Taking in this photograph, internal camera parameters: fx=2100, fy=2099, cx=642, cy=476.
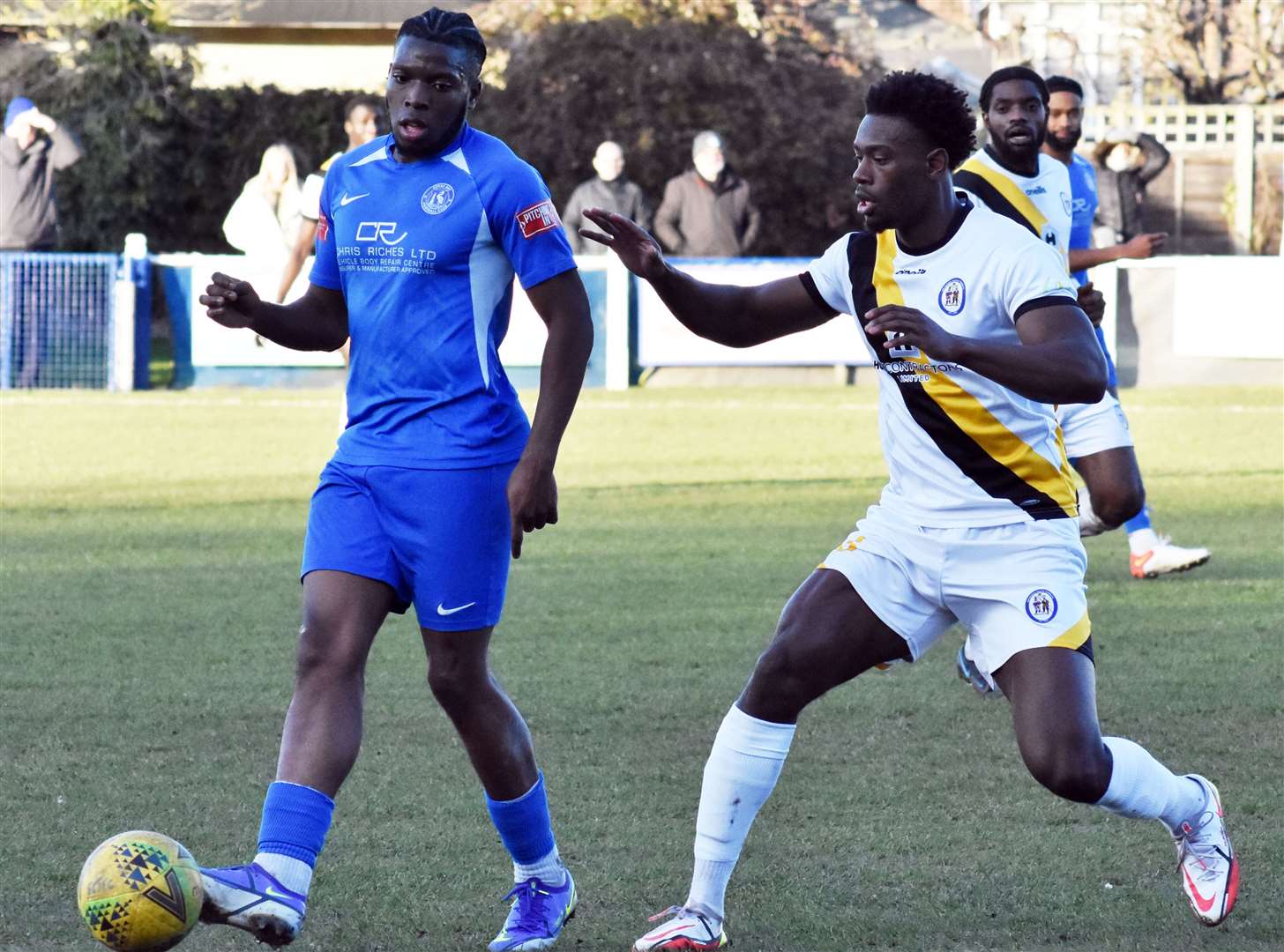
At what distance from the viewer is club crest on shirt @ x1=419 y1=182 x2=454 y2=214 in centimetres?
496

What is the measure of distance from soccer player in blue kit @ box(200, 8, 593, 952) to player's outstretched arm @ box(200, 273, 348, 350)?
0.01m

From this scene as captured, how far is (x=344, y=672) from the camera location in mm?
4793

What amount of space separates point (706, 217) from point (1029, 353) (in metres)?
15.8

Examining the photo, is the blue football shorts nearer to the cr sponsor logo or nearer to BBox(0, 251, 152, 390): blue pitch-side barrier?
the cr sponsor logo

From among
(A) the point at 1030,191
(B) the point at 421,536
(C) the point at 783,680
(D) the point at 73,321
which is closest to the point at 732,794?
(C) the point at 783,680

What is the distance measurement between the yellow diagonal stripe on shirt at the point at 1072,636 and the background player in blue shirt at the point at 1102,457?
361cm

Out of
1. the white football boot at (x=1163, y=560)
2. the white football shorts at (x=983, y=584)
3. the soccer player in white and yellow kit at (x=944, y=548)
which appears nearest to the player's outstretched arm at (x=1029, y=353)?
the soccer player in white and yellow kit at (x=944, y=548)

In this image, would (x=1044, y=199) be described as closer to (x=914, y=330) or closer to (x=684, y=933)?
(x=914, y=330)

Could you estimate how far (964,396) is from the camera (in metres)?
5.15

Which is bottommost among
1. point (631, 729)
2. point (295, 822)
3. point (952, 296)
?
point (631, 729)

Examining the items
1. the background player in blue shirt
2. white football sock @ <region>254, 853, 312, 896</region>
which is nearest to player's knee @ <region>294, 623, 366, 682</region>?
white football sock @ <region>254, 853, 312, 896</region>

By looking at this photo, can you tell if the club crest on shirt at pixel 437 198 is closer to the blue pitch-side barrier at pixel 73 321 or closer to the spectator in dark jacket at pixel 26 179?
the blue pitch-side barrier at pixel 73 321

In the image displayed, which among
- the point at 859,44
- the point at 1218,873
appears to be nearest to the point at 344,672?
the point at 1218,873

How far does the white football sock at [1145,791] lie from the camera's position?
5074 millimetres
